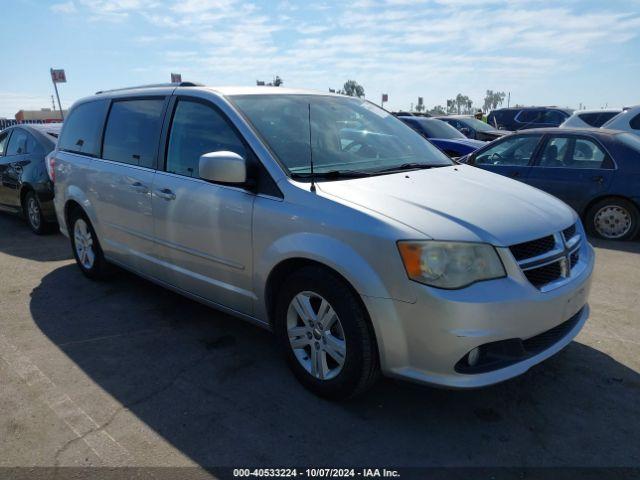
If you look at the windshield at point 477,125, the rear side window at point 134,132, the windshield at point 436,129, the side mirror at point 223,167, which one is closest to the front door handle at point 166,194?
the rear side window at point 134,132

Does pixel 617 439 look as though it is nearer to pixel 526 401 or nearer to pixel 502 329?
pixel 526 401

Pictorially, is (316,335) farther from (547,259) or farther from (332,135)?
(332,135)

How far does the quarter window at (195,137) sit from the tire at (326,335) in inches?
38.5

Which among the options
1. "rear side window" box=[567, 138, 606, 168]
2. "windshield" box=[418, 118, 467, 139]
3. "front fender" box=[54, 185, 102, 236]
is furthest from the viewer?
"windshield" box=[418, 118, 467, 139]

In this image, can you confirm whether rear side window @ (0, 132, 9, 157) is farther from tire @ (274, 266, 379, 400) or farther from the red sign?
the red sign

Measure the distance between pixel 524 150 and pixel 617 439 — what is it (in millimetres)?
5467

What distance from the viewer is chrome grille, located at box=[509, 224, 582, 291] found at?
2.64 metres

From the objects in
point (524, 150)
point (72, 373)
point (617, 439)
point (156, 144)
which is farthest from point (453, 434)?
point (524, 150)

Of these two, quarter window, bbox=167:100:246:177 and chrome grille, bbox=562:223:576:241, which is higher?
quarter window, bbox=167:100:246:177

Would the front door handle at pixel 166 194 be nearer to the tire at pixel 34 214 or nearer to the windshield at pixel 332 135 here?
the windshield at pixel 332 135

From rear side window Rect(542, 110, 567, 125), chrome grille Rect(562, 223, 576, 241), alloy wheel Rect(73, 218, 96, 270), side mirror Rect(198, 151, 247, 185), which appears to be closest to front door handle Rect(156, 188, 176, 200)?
side mirror Rect(198, 151, 247, 185)

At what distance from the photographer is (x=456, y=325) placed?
245cm

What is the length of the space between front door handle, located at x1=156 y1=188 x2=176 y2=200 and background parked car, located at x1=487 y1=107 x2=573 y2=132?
49.9 ft

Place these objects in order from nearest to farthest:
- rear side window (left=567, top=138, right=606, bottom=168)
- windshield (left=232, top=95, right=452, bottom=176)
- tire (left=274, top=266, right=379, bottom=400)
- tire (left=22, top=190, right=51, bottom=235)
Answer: tire (left=274, top=266, right=379, bottom=400)
windshield (left=232, top=95, right=452, bottom=176)
rear side window (left=567, top=138, right=606, bottom=168)
tire (left=22, top=190, right=51, bottom=235)
